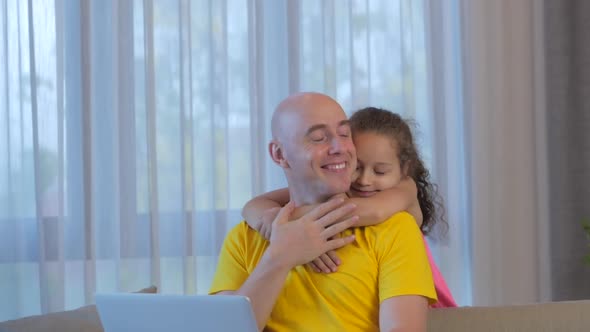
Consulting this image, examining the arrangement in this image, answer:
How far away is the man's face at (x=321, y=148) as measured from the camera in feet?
6.38

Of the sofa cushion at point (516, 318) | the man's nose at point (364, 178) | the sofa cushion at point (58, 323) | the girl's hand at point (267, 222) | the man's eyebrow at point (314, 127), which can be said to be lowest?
the sofa cushion at point (516, 318)

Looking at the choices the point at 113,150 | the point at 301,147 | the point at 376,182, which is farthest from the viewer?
the point at 113,150

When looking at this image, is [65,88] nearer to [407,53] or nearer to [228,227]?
[228,227]

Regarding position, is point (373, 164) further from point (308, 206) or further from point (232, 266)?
point (232, 266)

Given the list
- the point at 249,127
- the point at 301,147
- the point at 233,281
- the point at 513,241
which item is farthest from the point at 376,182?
the point at 513,241

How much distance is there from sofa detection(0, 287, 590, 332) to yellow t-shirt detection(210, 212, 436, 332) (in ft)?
0.97

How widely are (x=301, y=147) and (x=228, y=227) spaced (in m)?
1.55

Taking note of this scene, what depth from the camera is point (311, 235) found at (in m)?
1.90

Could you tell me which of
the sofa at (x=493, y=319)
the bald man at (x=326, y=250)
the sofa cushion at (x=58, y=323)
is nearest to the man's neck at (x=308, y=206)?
the bald man at (x=326, y=250)

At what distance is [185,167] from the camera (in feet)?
11.3

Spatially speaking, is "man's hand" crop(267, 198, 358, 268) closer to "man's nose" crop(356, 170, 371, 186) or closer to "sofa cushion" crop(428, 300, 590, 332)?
"man's nose" crop(356, 170, 371, 186)

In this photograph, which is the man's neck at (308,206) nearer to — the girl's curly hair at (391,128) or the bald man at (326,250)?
the bald man at (326,250)

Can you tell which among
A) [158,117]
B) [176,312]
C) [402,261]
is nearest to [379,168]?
[402,261]

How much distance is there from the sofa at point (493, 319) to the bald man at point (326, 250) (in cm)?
33
